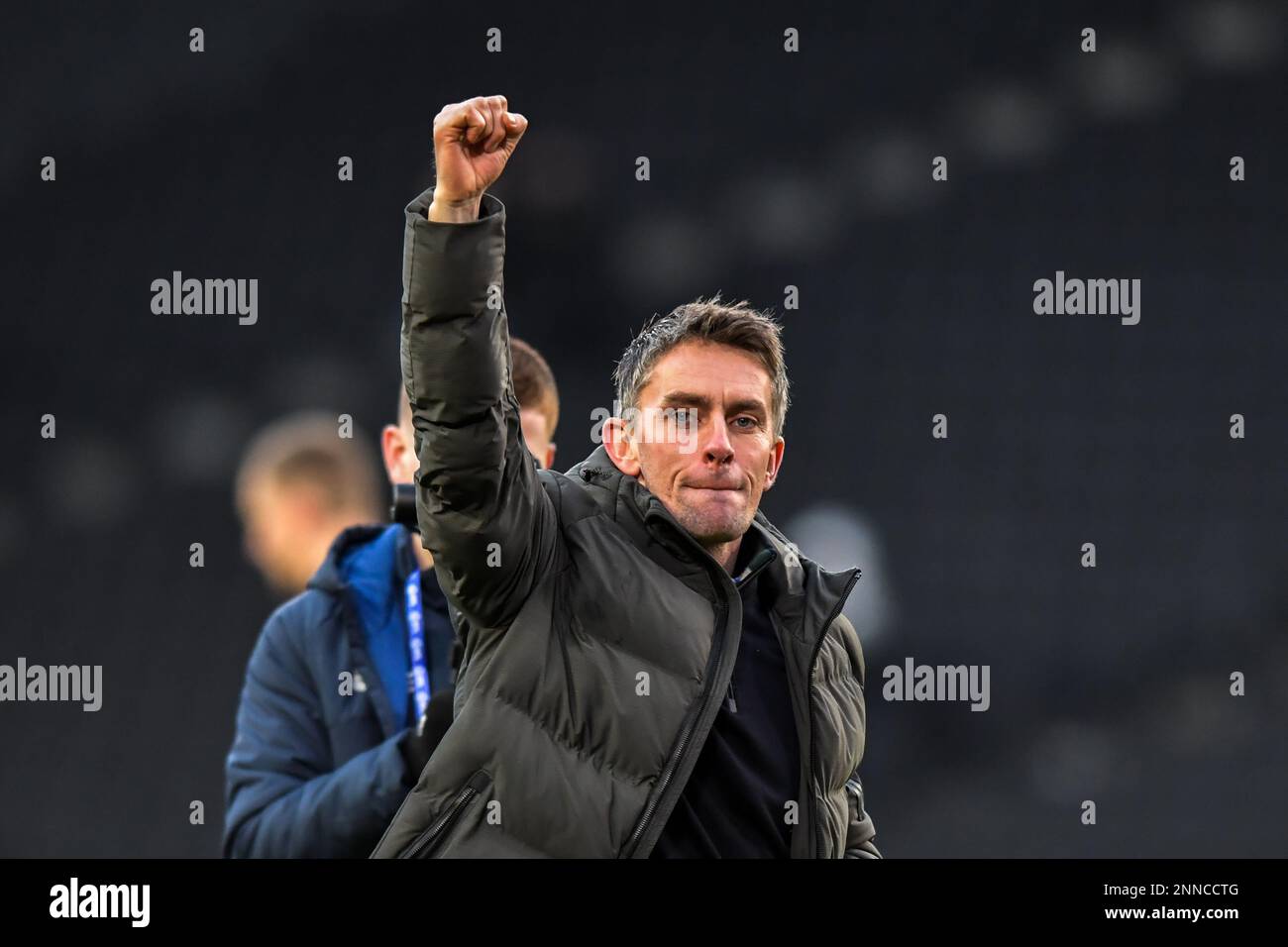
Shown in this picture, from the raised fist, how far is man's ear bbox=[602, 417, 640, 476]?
1.48 feet

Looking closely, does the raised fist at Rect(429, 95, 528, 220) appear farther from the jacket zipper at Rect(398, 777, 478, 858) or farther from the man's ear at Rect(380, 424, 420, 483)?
the man's ear at Rect(380, 424, 420, 483)

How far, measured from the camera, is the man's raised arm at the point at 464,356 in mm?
1912

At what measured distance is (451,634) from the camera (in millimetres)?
2760

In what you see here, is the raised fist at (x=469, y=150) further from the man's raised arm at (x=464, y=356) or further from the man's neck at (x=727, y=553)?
the man's neck at (x=727, y=553)

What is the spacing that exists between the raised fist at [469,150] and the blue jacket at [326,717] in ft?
3.25

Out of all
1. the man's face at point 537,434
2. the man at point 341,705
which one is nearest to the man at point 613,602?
the man at point 341,705

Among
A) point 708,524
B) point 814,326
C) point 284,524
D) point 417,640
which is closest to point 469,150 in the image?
point 708,524

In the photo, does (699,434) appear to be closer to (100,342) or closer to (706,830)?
(706,830)

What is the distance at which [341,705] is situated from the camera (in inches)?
106

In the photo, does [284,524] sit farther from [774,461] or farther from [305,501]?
[774,461]

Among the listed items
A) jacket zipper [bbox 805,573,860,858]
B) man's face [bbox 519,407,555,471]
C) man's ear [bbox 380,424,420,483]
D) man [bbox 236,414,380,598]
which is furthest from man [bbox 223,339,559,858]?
man [bbox 236,414,380,598]

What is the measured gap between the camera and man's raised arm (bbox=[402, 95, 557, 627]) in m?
1.91

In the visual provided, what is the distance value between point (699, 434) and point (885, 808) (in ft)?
10.2

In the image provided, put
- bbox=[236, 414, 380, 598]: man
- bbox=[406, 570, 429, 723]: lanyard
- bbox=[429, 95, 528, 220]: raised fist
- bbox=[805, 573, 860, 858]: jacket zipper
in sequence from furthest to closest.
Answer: bbox=[236, 414, 380, 598]: man, bbox=[406, 570, 429, 723]: lanyard, bbox=[805, 573, 860, 858]: jacket zipper, bbox=[429, 95, 528, 220]: raised fist
